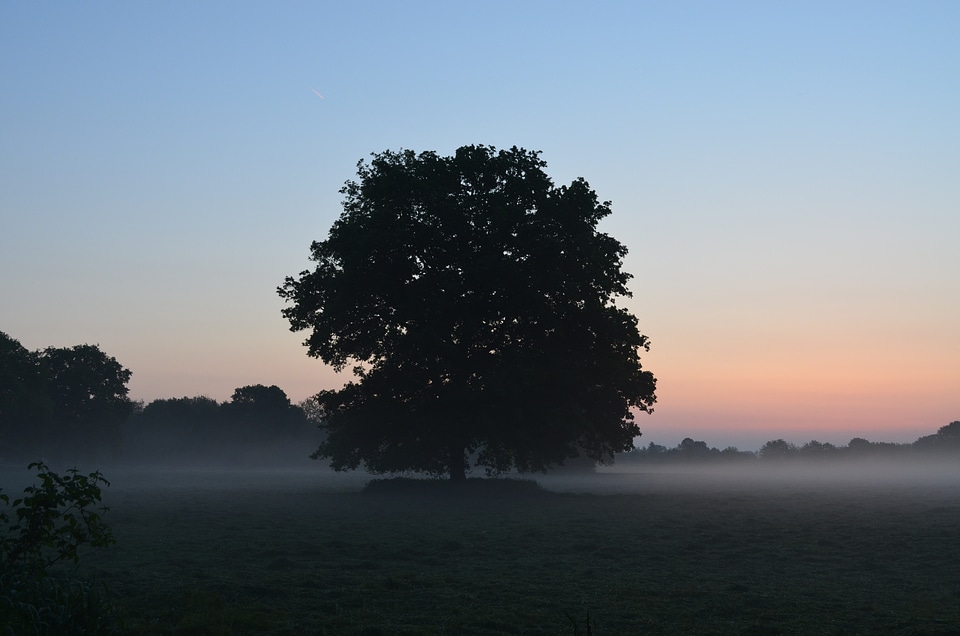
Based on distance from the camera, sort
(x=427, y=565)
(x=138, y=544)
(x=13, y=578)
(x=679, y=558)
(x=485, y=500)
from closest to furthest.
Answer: (x=13, y=578), (x=427, y=565), (x=679, y=558), (x=138, y=544), (x=485, y=500)

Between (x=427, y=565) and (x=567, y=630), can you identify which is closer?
(x=567, y=630)

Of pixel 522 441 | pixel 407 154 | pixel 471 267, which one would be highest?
pixel 407 154

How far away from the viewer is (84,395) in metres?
108

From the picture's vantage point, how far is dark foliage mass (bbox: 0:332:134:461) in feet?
311

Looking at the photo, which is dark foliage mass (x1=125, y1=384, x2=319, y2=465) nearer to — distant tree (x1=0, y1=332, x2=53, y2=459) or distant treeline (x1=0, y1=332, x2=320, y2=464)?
distant treeline (x1=0, y1=332, x2=320, y2=464)

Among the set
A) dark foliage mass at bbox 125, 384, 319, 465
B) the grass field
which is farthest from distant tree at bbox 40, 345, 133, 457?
the grass field

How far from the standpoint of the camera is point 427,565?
64.2 ft

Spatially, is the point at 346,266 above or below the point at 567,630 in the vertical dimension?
above

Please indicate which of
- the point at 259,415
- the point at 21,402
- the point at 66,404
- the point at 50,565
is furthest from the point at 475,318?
the point at 259,415

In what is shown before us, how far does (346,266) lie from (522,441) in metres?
14.1

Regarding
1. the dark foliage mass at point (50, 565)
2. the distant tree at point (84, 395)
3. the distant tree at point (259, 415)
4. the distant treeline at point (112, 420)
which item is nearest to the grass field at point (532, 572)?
the dark foliage mass at point (50, 565)

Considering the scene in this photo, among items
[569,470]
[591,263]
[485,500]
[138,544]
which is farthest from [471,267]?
[569,470]

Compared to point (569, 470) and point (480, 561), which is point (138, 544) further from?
point (569, 470)

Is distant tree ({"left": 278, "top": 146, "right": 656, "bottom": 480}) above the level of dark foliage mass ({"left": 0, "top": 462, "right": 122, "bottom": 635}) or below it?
above
